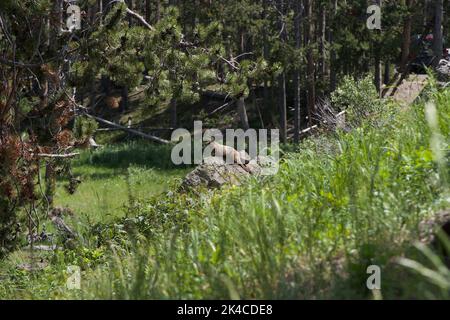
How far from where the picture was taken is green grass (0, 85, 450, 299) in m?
4.02

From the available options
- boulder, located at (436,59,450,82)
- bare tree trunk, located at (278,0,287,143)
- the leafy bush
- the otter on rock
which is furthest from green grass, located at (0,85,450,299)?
bare tree trunk, located at (278,0,287,143)

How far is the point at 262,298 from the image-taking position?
3.99 meters

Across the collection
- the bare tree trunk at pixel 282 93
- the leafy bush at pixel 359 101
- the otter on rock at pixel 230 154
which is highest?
the bare tree trunk at pixel 282 93

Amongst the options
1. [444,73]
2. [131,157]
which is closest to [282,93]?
[131,157]

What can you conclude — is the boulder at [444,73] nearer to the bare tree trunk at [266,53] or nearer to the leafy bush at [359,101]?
the leafy bush at [359,101]

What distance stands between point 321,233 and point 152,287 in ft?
3.59

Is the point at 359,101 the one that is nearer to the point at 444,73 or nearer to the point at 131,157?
the point at 444,73

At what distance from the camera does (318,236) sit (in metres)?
4.61

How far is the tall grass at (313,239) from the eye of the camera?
405 centimetres

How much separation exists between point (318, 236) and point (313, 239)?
0.07 meters

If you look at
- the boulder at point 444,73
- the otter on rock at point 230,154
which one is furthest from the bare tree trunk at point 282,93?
the boulder at point 444,73

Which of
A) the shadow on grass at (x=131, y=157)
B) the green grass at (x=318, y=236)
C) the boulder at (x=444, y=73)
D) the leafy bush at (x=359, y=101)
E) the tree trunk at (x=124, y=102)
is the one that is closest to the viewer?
the green grass at (x=318, y=236)

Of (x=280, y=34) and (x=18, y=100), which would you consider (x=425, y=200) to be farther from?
(x=280, y=34)

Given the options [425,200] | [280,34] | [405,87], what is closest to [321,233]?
[425,200]
